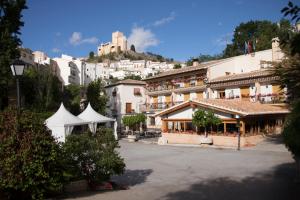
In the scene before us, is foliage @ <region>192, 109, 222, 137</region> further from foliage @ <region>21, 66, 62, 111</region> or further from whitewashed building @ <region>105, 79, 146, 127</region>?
whitewashed building @ <region>105, 79, 146, 127</region>

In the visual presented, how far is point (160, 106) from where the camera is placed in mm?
44188

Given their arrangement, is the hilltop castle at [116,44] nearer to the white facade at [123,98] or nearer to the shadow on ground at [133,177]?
the white facade at [123,98]

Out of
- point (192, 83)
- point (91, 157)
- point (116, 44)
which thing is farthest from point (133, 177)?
point (116, 44)

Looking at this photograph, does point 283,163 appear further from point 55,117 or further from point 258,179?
point 55,117

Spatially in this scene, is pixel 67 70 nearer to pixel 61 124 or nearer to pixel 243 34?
pixel 243 34

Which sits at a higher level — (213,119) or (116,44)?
(116,44)

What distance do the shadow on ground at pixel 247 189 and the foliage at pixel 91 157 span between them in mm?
2586

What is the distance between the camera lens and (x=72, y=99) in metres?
58.5

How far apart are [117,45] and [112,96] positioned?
136754 mm

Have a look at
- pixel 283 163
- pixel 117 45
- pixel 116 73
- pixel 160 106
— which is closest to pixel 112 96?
pixel 160 106

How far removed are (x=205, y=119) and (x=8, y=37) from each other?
1753cm

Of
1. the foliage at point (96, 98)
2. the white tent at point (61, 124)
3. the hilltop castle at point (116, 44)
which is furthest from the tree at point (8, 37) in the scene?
the hilltop castle at point (116, 44)

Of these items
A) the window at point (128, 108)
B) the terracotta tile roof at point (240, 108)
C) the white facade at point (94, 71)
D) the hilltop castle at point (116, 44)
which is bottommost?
the terracotta tile roof at point (240, 108)

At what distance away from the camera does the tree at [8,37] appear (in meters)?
26.9
